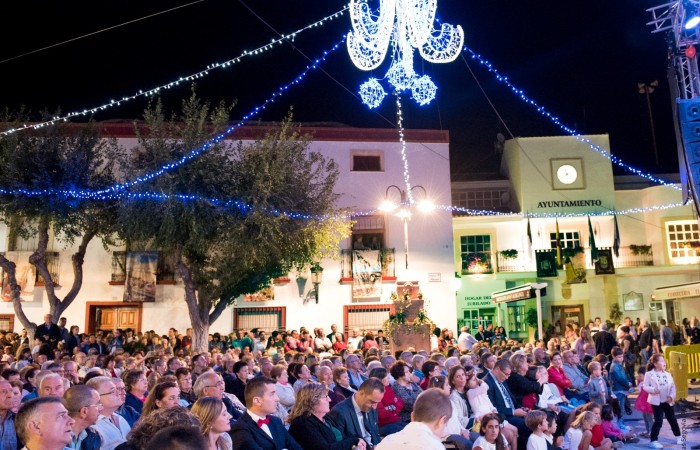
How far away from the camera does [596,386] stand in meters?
10.3

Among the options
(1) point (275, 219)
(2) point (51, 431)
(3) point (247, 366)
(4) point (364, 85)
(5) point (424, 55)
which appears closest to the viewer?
(2) point (51, 431)

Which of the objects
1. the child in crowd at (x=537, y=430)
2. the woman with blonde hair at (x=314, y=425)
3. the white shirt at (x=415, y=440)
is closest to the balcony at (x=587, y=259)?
the child in crowd at (x=537, y=430)

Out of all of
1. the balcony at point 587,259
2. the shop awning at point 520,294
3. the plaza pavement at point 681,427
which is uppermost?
the balcony at point 587,259

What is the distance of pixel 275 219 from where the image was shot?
17781 millimetres

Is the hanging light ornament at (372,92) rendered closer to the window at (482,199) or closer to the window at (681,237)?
the window at (482,199)

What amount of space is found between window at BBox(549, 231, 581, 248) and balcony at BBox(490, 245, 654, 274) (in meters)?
0.74

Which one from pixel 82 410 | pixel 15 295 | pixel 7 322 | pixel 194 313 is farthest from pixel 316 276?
pixel 82 410

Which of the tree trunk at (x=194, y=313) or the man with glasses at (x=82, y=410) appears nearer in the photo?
the man with glasses at (x=82, y=410)

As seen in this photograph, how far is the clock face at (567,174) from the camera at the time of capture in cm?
2742

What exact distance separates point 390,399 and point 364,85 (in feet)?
25.6

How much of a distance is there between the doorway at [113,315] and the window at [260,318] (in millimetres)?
3451

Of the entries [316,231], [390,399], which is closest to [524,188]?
[316,231]

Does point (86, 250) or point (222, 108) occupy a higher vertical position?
point (222, 108)

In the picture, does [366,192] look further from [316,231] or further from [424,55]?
[424,55]
